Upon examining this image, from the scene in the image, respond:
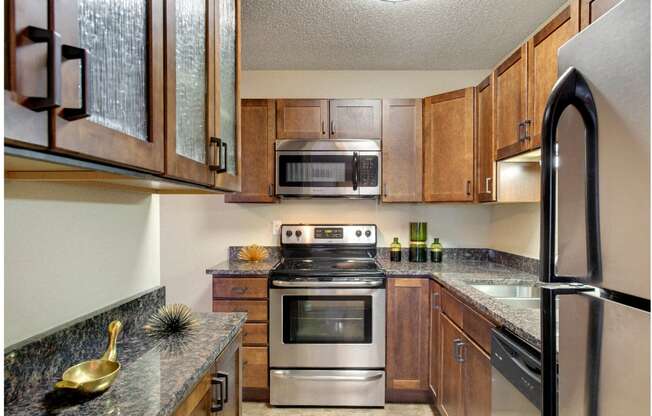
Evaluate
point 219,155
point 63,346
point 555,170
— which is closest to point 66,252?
point 63,346

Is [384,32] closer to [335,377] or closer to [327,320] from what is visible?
[327,320]

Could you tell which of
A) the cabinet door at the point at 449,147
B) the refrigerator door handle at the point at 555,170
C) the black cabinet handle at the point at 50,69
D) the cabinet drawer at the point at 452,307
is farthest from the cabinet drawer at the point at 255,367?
the black cabinet handle at the point at 50,69

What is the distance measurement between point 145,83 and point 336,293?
2.01 m

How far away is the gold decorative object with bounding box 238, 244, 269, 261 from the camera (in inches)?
120

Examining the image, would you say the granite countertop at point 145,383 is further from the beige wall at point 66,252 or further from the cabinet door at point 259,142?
the cabinet door at point 259,142

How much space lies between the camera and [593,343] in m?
0.65

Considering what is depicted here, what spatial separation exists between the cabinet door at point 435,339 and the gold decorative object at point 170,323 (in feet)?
5.33

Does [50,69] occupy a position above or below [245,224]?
above

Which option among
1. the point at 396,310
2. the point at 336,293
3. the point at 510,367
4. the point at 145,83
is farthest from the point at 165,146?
the point at 396,310

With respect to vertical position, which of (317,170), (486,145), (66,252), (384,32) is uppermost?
(384,32)

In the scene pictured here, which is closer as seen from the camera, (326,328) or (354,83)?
(326,328)

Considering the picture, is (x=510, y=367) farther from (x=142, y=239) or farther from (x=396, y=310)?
(x=142, y=239)

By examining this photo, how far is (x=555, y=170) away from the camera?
2.35 feet

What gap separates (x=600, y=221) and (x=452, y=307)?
1621mm
